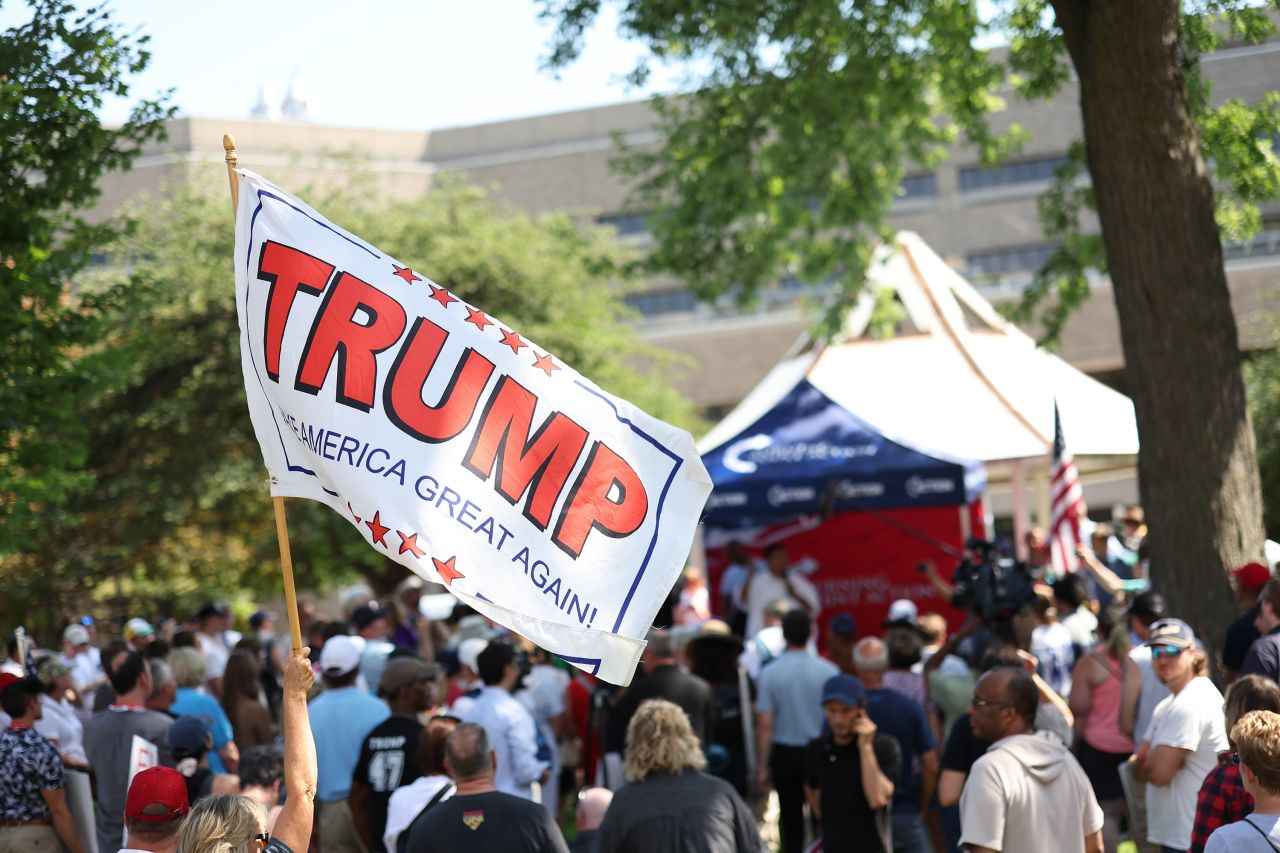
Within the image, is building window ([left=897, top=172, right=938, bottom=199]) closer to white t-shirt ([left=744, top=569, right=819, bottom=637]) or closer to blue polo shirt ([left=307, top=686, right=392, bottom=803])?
white t-shirt ([left=744, top=569, right=819, bottom=637])

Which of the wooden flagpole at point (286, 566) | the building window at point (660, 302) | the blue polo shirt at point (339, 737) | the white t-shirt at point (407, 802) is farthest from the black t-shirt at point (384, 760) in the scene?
the building window at point (660, 302)

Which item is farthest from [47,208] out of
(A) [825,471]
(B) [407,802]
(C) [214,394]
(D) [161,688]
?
(C) [214,394]

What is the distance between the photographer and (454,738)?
20.1 ft

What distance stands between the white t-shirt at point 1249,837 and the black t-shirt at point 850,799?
2.90 metres

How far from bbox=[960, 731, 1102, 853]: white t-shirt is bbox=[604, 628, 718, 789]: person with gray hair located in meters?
3.01

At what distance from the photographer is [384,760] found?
7.87 m

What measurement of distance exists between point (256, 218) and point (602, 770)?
5296mm

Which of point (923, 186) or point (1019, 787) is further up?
point (923, 186)

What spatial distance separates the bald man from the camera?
23.5 feet

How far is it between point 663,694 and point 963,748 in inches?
90.6

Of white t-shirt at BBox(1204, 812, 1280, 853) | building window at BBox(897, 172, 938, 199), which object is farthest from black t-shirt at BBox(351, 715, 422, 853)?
building window at BBox(897, 172, 938, 199)

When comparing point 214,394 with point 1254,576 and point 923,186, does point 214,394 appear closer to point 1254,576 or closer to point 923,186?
point 1254,576

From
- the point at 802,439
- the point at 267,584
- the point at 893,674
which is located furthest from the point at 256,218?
the point at 267,584

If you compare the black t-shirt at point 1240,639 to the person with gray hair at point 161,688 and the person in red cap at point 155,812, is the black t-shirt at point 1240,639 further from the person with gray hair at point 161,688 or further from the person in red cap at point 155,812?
the person in red cap at point 155,812
